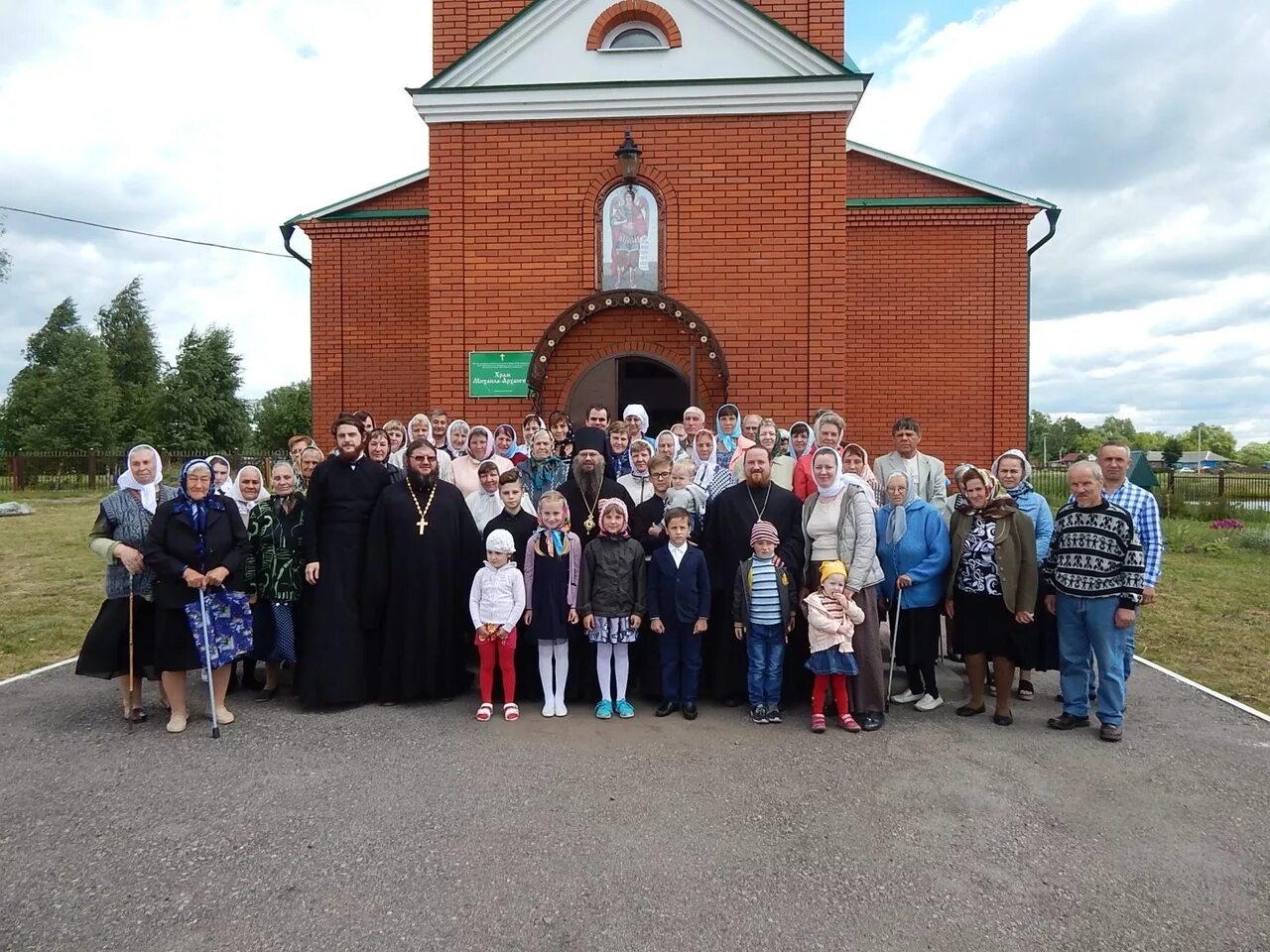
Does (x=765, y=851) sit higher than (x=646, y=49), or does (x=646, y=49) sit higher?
(x=646, y=49)

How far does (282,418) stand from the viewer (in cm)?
4606

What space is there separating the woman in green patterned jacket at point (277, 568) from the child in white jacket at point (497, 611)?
1.30 m

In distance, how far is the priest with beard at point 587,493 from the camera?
545cm

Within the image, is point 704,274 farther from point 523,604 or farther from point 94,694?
point 94,694

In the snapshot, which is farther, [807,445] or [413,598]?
[807,445]

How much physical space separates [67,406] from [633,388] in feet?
109

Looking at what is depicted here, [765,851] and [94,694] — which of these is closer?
[765,851]

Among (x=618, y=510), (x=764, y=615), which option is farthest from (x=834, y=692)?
(x=618, y=510)

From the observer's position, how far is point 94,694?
5.70m

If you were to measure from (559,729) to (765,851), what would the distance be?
5.83 feet

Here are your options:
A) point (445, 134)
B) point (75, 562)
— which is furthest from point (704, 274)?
point (75, 562)

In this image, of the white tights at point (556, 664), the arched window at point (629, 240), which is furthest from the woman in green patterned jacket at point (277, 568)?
the arched window at point (629, 240)

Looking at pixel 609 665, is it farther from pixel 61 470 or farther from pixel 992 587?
pixel 61 470

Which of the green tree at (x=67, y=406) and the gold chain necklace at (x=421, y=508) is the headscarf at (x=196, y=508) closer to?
the gold chain necklace at (x=421, y=508)
